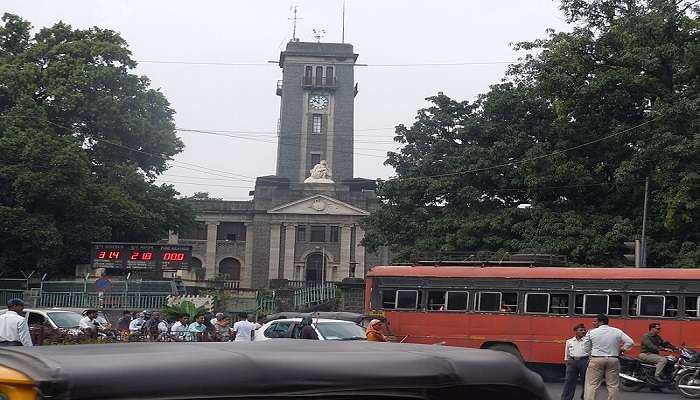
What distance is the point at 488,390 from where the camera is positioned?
15.0 ft

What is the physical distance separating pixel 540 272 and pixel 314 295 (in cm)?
2400

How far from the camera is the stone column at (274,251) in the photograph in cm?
7376

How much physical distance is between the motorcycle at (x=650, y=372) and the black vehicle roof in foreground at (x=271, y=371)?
14407mm

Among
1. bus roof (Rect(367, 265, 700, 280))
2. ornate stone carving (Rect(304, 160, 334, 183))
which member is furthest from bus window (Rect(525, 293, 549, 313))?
ornate stone carving (Rect(304, 160, 334, 183))

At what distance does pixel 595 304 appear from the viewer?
2167 centimetres

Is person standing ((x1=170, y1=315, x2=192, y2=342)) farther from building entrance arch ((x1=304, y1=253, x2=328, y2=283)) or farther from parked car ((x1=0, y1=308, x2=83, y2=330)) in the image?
building entrance arch ((x1=304, y1=253, x2=328, y2=283))

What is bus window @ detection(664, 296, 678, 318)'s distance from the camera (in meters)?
20.6

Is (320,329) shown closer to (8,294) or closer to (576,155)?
(576,155)

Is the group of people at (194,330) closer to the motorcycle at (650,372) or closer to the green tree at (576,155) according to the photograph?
the motorcycle at (650,372)

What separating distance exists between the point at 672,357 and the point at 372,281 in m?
8.83

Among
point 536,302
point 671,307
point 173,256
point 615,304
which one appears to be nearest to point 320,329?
point 536,302

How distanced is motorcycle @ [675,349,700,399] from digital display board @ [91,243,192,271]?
80.0ft

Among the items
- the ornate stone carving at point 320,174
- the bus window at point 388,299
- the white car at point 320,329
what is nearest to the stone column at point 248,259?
the ornate stone carving at point 320,174

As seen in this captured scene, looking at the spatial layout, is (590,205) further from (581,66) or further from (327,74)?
(327,74)
